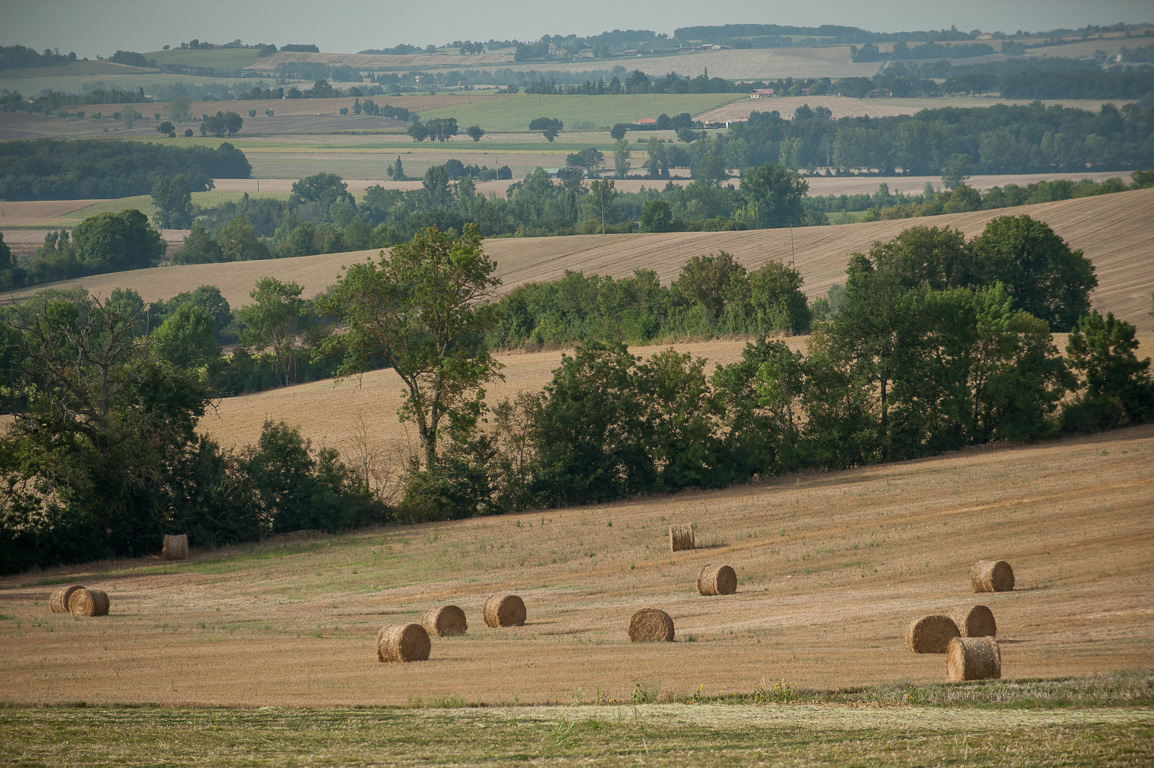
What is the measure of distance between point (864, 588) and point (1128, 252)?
2718 inches

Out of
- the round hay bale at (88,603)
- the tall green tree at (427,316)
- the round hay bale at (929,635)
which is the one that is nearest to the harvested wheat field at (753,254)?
the tall green tree at (427,316)

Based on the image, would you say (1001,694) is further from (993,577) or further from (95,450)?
(95,450)

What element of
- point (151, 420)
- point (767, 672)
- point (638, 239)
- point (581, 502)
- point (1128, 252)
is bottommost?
point (767, 672)

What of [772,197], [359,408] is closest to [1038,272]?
[359,408]

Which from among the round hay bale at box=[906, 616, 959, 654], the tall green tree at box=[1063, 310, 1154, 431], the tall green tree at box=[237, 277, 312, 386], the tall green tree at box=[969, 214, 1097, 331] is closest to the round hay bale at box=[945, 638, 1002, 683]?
the round hay bale at box=[906, 616, 959, 654]

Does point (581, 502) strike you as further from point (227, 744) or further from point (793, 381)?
point (227, 744)

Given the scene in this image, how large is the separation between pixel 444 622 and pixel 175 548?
1483cm

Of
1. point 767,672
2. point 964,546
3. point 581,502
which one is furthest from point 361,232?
point 767,672

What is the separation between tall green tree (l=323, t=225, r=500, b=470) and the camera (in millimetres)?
35750

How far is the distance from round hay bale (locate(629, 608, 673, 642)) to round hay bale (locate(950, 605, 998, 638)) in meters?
4.47

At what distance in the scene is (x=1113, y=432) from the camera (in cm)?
3741

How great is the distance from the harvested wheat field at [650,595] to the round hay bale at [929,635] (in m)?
0.25

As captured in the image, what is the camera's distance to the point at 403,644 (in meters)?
15.7

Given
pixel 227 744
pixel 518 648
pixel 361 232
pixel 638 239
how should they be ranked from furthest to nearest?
1. pixel 361 232
2. pixel 638 239
3. pixel 518 648
4. pixel 227 744
